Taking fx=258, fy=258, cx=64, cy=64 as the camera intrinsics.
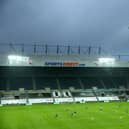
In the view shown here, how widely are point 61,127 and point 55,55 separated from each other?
4281 centimetres

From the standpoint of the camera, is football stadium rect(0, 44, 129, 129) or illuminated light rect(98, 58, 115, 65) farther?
illuminated light rect(98, 58, 115, 65)

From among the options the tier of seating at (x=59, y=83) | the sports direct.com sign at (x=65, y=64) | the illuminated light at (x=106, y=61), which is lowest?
the tier of seating at (x=59, y=83)

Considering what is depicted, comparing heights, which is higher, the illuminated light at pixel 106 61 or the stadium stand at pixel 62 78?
the illuminated light at pixel 106 61

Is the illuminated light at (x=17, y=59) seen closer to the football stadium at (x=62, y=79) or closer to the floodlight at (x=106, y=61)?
the football stadium at (x=62, y=79)

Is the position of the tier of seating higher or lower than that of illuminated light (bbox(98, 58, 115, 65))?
lower

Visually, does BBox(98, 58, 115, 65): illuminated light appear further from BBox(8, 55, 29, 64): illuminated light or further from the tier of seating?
BBox(8, 55, 29, 64): illuminated light

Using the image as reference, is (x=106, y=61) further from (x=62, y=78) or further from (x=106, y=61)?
(x=62, y=78)

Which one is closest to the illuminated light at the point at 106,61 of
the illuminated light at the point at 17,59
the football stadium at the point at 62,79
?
the football stadium at the point at 62,79

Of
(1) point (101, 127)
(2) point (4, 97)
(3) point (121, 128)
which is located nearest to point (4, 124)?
(1) point (101, 127)

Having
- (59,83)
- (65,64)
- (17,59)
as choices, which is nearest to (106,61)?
(65,64)

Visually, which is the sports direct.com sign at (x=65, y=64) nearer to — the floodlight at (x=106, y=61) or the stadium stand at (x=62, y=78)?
the stadium stand at (x=62, y=78)

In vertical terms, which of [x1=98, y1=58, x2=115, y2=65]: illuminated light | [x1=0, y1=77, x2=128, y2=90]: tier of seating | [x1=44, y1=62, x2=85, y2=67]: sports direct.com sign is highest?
[x1=98, y1=58, x2=115, y2=65]: illuminated light

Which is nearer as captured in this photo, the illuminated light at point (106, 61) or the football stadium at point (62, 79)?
the football stadium at point (62, 79)

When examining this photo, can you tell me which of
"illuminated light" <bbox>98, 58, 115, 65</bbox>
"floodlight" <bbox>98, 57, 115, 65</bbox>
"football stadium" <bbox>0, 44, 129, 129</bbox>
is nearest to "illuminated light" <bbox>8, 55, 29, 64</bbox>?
"football stadium" <bbox>0, 44, 129, 129</bbox>
